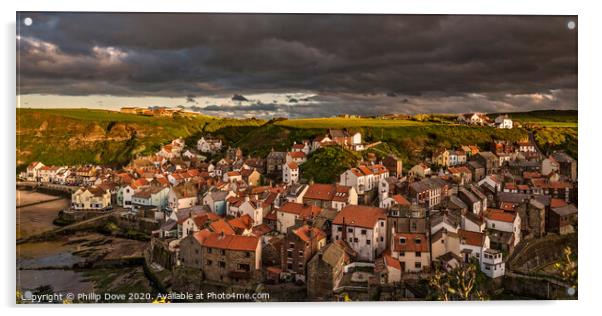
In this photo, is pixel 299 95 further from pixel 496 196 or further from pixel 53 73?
pixel 496 196

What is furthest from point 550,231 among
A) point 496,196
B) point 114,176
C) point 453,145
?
point 114,176

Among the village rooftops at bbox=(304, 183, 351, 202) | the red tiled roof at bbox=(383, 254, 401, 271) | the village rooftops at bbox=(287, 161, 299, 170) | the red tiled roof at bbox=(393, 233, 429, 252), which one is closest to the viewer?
the red tiled roof at bbox=(383, 254, 401, 271)

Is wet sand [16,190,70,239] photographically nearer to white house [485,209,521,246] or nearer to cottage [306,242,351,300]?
cottage [306,242,351,300]

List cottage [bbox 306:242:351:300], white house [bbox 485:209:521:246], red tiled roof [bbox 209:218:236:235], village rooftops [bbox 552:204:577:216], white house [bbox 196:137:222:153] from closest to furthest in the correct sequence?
cottage [bbox 306:242:351:300] → village rooftops [bbox 552:204:577:216] → red tiled roof [bbox 209:218:236:235] → white house [bbox 485:209:521:246] → white house [bbox 196:137:222:153]

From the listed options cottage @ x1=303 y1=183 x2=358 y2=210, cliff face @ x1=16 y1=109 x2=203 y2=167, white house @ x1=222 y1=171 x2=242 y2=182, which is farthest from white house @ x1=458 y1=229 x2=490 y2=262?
cliff face @ x1=16 y1=109 x2=203 y2=167

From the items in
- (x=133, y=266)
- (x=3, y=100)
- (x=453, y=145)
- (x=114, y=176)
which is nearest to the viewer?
(x=3, y=100)

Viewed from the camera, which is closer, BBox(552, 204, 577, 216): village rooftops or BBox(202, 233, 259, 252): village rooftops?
BBox(552, 204, 577, 216): village rooftops
